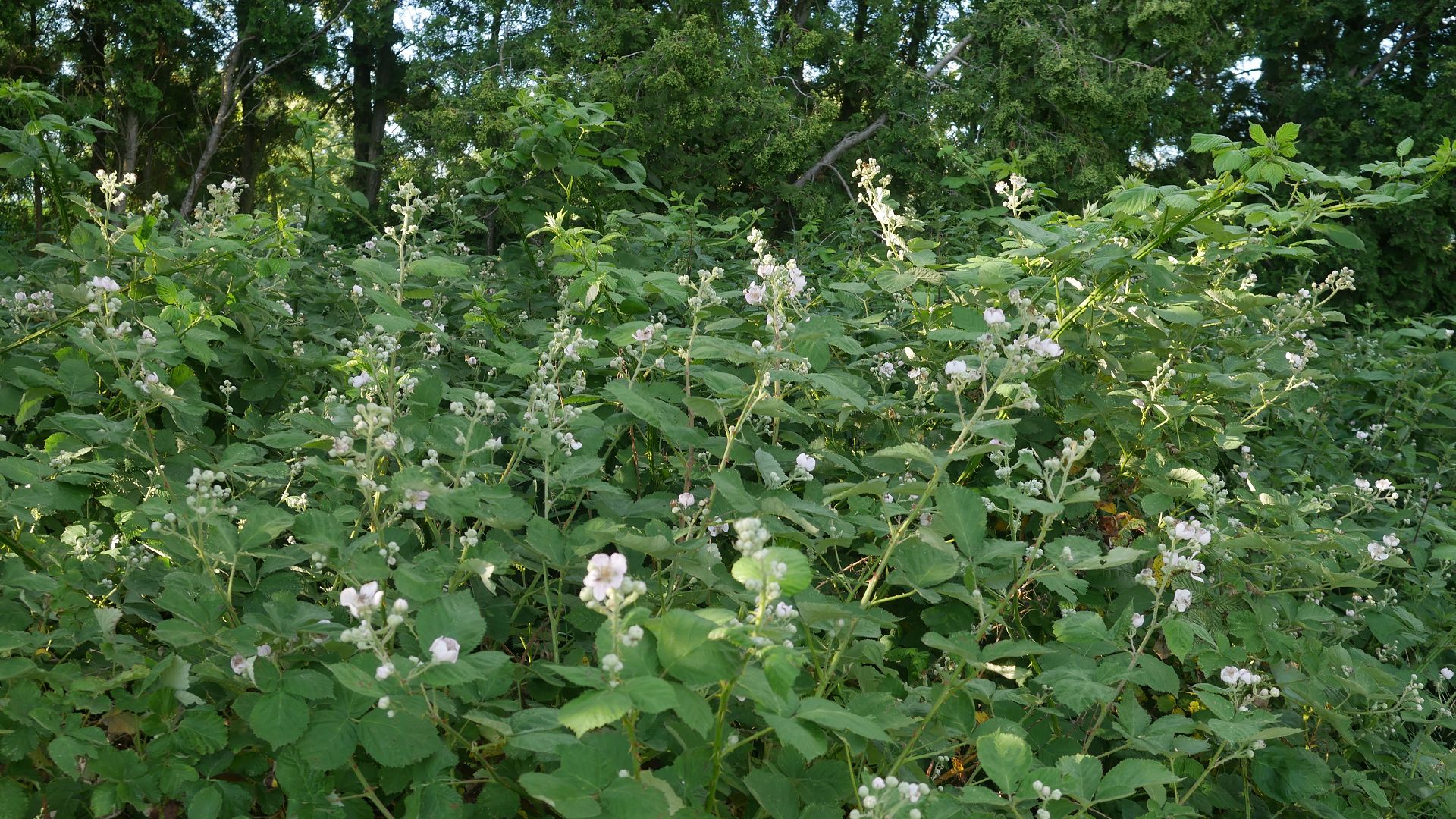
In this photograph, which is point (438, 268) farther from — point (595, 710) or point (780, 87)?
point (780, 87)

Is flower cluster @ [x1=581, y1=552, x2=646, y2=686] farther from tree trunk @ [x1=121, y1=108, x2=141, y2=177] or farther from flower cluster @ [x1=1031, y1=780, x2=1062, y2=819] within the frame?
tree trunk @ [x1=121, y1=108, x2=141, y2=177]

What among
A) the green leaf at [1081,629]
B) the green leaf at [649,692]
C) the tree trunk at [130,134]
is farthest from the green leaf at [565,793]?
the tree trunk at [130,134]

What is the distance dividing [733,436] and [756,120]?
746 centimetres

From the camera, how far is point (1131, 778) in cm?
156

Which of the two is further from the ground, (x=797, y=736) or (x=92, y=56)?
(x=92, y=56)

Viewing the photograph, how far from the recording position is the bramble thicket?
1432mm

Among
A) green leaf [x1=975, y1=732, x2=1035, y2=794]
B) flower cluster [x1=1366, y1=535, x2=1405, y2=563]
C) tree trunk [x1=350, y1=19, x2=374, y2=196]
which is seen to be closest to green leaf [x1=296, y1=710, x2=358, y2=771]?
green leaf [x1=975, y1=732, x2=1035, y2=794]

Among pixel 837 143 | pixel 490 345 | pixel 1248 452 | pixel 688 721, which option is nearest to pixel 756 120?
pixel 837 143

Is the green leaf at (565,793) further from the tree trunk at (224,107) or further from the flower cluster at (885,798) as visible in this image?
the tree trunk at (224,107)

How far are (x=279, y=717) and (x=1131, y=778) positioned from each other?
127 centimetres

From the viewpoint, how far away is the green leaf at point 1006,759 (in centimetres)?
148

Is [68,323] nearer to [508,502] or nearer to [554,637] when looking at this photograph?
[508,502]

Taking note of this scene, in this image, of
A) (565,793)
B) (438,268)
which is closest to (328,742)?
(565,793)

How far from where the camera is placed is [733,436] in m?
1.88
